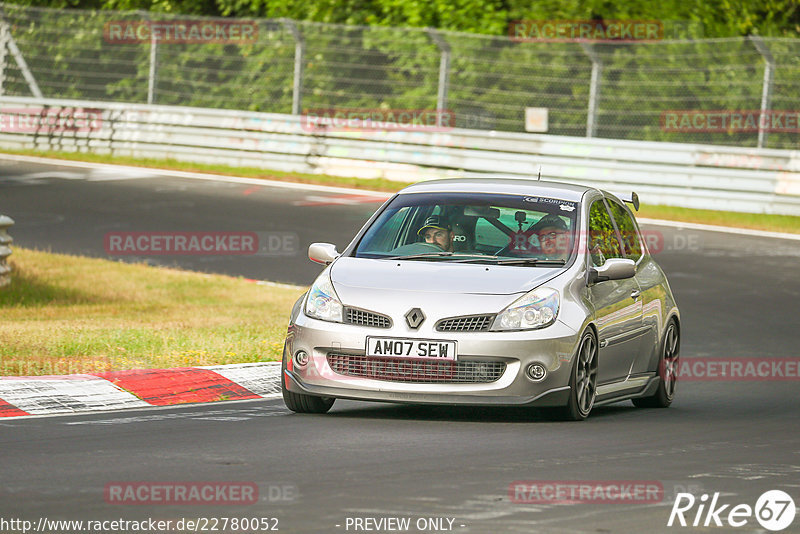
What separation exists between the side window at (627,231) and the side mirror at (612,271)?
3.92 feet

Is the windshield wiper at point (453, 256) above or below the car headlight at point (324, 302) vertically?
above

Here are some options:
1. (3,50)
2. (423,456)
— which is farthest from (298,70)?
(423,456)

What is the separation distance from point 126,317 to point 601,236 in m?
5.64

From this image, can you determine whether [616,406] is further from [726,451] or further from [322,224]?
[322,224]

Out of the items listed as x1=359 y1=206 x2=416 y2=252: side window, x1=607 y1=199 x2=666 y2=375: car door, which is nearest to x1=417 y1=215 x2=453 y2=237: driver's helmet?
x1=359 y1=206 x2=416 y2=252: side window

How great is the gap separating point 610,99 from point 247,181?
20.6 ft

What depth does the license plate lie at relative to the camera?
880 cm

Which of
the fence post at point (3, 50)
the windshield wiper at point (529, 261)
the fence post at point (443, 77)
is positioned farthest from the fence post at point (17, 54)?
the windshield wiper at point (529, 261)

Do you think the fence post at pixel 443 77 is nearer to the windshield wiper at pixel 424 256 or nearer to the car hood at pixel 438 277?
the windshield wiper at pixel 424 256

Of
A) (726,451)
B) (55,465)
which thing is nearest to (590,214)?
(726,451)

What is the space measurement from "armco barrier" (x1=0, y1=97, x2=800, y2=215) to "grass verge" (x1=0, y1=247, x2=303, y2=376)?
8.88 meters

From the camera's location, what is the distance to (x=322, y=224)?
70.3ft

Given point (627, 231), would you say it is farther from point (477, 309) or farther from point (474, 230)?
point (477, 309)

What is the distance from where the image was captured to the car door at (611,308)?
970 cm
